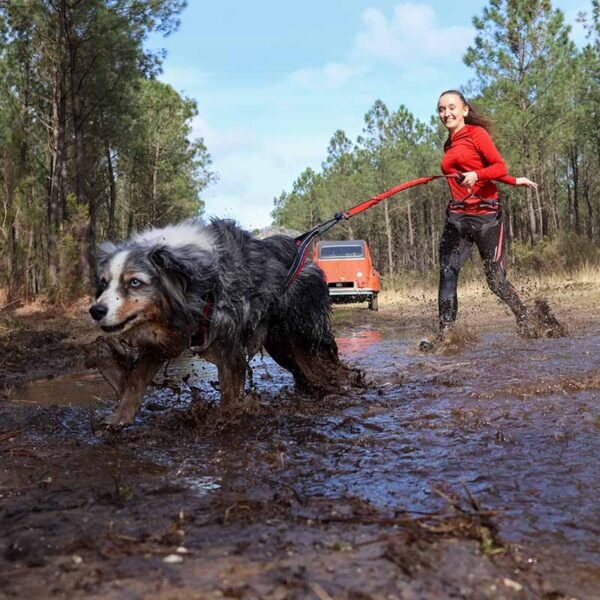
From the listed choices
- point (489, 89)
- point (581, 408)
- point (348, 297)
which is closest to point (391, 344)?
point (581, 408)

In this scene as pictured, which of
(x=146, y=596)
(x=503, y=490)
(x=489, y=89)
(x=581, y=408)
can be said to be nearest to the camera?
(x=146, y=596)

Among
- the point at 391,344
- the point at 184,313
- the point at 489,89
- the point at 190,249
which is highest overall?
the point at 489,89

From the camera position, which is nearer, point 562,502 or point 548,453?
point 562,502

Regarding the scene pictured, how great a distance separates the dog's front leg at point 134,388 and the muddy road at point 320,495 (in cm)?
13

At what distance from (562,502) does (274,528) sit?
3.39 ft

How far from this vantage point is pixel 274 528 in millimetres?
1978

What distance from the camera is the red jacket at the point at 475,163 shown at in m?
6.21

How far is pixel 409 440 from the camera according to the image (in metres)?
3.16

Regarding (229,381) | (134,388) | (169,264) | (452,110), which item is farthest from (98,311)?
(452,110)

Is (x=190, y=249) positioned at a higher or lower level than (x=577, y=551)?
higher

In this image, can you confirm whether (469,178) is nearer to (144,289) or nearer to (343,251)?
(144,289)

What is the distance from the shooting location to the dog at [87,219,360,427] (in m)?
3.67

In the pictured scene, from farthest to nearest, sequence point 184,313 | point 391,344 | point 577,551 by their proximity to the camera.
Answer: point 391,344 → point 184,313 → point 577,551

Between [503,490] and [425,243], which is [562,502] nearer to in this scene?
[503,490]
